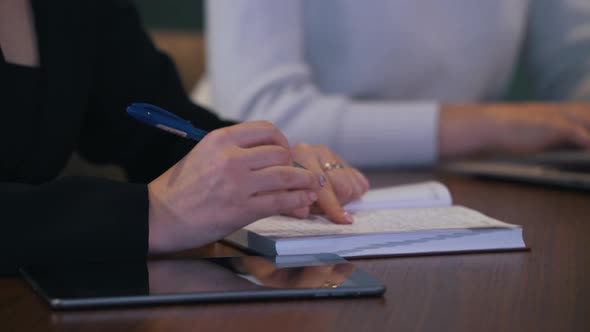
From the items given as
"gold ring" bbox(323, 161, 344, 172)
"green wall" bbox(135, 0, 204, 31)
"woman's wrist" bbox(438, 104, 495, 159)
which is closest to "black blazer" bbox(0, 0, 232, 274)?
"gold ring" bbox(323, 161, 344, 172)

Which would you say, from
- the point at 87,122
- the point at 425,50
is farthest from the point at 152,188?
the point at 425,50

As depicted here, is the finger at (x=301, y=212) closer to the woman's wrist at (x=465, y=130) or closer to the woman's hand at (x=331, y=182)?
the woman's hand at (x=331, y=182)

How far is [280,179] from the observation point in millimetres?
654

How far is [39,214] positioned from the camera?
618 mm

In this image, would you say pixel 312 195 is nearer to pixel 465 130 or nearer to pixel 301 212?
pixel 301 212

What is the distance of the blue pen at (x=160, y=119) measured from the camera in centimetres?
64

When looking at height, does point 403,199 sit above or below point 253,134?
below

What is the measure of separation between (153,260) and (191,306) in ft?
0.42

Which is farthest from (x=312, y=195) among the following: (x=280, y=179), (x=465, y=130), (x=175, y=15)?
(x=175, y=15)

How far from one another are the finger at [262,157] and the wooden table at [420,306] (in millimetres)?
91

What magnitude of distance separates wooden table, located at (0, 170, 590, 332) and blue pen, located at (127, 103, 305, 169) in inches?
4.1

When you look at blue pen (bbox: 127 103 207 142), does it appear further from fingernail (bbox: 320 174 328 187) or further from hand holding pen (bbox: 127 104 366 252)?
fingernail (bbox: 320 174 328 187)

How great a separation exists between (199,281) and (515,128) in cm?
94

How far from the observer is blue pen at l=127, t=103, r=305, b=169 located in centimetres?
64
